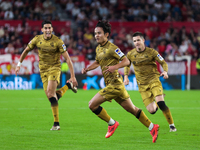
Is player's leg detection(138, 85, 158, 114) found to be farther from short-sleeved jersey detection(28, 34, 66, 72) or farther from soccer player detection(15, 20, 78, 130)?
short-sleeved jersey detection(28, 34, 66, 72)

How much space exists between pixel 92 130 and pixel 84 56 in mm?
14355

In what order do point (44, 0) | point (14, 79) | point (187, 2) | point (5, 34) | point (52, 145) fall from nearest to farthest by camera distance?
point (52, 145) < point (14, 79) < point (5, 34) < point (44, 0) < point (187, 2)

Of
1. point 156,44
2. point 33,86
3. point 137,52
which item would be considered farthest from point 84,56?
point 137,52

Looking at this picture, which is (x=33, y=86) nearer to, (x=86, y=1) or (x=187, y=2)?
(x=86, y=1)

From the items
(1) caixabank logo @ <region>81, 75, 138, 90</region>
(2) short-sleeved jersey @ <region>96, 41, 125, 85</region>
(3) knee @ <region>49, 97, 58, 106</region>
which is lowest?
(1) caixabank logo @ <region>81, 75, 138, 90</region>

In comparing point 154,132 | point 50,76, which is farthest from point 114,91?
point 50,76

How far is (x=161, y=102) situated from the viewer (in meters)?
7.24

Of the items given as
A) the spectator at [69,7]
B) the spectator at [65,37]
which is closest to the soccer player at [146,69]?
the spectator at [65,37]

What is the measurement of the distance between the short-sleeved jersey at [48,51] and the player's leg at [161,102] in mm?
2115

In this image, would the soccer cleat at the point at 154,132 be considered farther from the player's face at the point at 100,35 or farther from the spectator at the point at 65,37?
the spectator at the point at 65,37

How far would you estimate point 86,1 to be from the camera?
2647 cm

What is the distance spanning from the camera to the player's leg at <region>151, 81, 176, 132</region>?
718 cm

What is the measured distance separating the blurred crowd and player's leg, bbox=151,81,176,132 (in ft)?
46.8

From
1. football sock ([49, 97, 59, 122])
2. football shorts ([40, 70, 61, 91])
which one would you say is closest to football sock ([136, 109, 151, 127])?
football sock ([49, 97, 59, 122])
